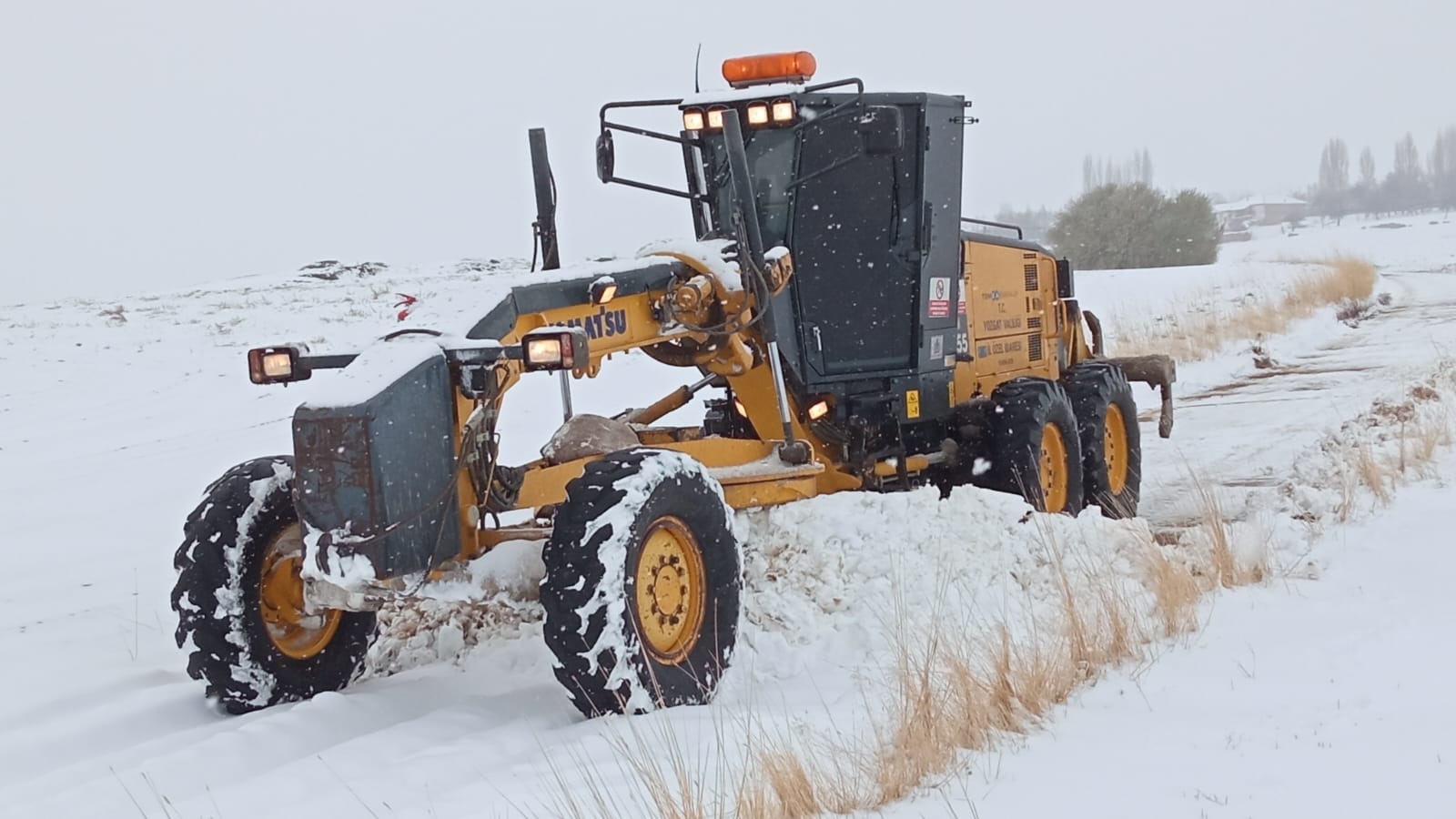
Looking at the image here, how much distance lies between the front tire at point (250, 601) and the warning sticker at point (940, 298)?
394 cm

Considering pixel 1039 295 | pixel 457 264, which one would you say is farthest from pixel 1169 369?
pixel 457 264

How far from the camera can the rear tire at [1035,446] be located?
754 centimetres

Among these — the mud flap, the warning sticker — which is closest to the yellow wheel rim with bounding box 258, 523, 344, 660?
the warning sticker

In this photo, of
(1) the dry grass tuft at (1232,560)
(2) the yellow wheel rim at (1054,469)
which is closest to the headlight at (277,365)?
(1) the dry grass tuft at (1232,560)

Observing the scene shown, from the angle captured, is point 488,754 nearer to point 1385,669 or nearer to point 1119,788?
point 1119,788

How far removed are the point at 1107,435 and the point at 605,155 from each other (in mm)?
4227

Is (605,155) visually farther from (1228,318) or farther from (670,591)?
(1228,318)

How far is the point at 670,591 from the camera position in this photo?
16.0ft

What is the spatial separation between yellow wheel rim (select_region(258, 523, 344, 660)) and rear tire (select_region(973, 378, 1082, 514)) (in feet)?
13.2

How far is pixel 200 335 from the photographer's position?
21.3m

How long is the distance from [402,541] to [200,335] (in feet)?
60.8

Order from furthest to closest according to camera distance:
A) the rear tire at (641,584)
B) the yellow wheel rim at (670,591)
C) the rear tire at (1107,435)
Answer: the rear tire at (1107,435) < the yellow wheel rim at (670,591) < the rear tire at (641,584)

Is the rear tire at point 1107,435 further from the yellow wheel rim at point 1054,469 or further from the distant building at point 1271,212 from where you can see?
the distant building at point 1271,212

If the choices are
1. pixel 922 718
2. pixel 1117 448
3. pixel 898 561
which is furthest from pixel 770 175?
pixel 922 718
